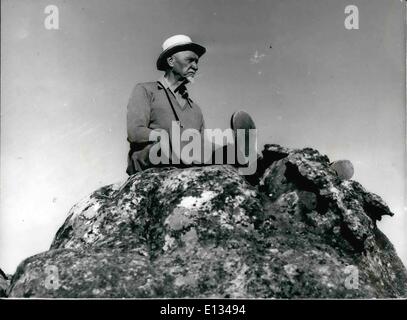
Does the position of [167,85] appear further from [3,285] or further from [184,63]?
[3,285]

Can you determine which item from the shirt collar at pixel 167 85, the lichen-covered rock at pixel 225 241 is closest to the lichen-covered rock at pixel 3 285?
the lichen-covered rock at pixel 225 241

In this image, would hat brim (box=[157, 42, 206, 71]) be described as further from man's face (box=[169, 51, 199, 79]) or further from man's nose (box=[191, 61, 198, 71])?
man's nose (box=[191, 61, 198, 71])

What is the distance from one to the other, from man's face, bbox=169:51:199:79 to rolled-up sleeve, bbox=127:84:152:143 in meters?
0.57

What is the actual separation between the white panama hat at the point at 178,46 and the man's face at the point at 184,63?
0.06m

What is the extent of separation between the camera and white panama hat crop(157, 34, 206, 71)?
26.7 ft

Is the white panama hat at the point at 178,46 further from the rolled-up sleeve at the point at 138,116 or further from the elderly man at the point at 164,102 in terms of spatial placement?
the rolled-up sleeve at the point at 138,116

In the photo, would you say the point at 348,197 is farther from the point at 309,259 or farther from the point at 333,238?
the point at 309,259

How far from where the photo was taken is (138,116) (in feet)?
26.3

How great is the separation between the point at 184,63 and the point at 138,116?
40.8 inches

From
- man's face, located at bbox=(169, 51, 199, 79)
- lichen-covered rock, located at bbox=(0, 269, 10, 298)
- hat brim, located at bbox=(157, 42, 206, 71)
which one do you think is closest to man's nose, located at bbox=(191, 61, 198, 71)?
man's face, located at bbox=(169, 51, 199, 79)

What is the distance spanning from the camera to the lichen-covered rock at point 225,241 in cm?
596

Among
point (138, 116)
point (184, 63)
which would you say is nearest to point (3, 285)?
point (138, 116)

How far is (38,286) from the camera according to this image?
234 inches
